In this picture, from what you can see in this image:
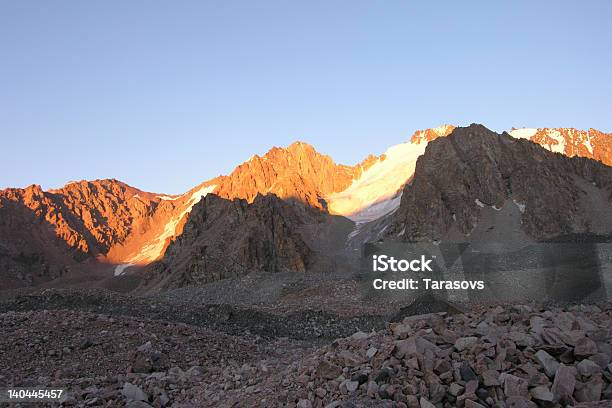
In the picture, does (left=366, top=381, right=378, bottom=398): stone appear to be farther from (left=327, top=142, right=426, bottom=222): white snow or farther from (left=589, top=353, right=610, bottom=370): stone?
(left=327, top=142, right=426, bottom=222): white snow

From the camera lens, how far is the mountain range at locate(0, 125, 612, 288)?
69.3 m

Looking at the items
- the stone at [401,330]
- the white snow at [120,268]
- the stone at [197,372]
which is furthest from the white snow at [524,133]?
the stone at [401,330]

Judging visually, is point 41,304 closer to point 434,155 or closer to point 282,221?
point 282,221

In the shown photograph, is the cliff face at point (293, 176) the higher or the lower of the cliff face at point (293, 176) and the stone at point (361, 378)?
the higher

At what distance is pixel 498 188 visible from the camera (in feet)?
233

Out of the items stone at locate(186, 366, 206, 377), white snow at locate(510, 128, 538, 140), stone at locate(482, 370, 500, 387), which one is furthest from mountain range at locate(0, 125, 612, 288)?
stone at locate(482, 370, 500, 387)

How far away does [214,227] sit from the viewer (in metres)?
85.8

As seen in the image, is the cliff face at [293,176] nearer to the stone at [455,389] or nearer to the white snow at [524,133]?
the white snow at [524,133]

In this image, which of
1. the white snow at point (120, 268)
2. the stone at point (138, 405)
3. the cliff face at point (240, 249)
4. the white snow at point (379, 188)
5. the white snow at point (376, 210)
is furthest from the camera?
the white snow at point (379, 188)

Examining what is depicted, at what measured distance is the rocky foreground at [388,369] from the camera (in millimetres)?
7957

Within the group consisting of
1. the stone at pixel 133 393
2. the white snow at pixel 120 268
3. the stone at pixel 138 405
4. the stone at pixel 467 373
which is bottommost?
the stone at pixel 138 405

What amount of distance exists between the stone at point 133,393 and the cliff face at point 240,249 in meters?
57.0

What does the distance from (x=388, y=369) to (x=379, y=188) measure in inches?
5297

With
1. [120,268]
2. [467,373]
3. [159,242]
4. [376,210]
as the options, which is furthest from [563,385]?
[159,242]
